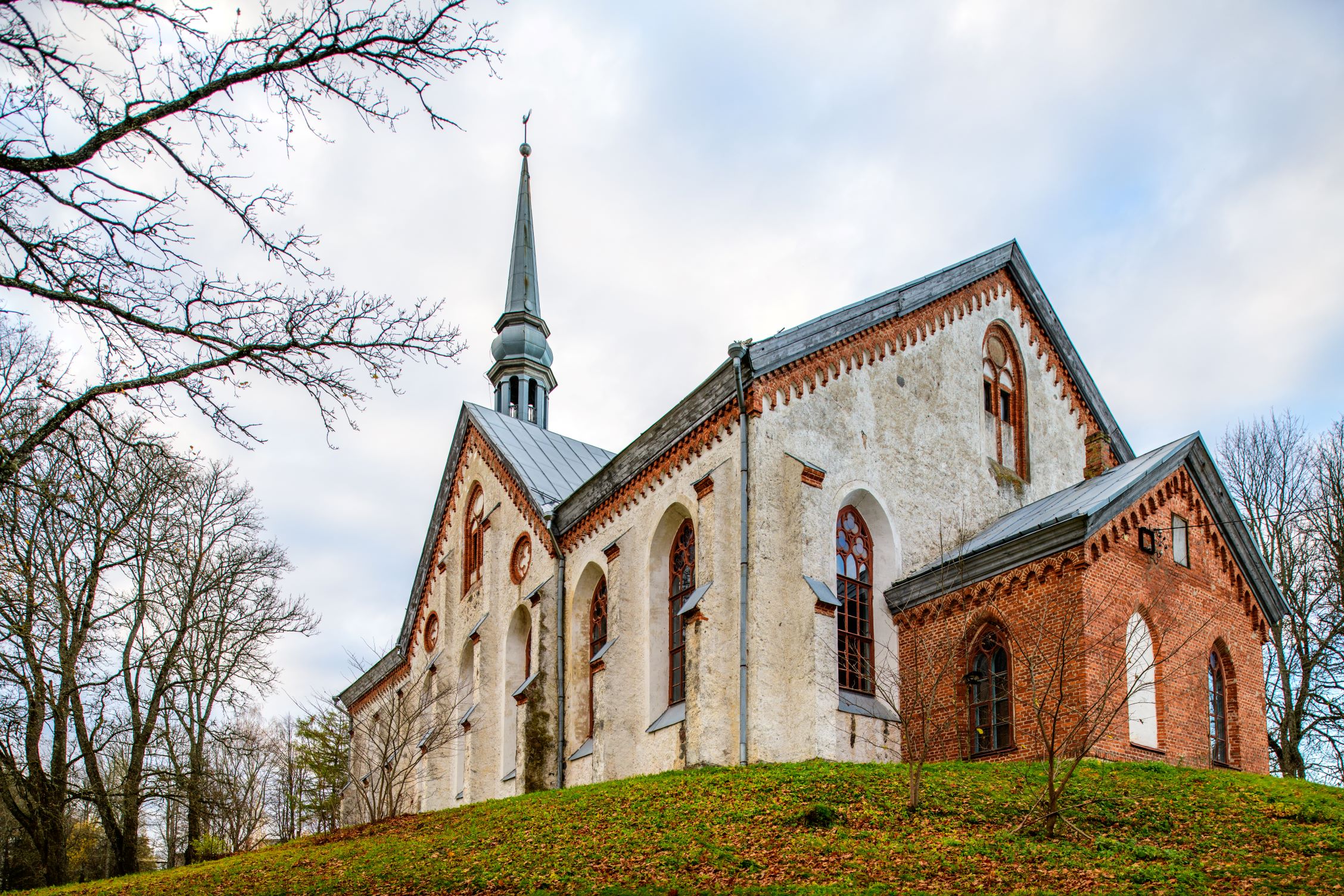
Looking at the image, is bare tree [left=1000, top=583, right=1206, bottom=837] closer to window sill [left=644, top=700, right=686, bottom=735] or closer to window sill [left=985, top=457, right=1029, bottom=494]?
window sill [left=644, top=700, right=686, bottom=735]

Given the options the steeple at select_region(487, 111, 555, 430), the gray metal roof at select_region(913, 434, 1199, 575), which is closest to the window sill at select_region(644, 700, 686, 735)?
the gray metal roof at select_region(913, 434, 1199, 575)

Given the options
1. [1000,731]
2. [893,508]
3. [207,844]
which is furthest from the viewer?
[207,844]

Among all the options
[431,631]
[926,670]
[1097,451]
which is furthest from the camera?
[431,631]

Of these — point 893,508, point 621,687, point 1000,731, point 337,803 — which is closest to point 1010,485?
point 893,508

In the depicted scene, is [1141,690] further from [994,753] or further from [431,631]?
[431,631]

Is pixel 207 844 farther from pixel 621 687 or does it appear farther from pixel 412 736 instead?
pixel 621 687

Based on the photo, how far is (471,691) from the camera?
27438 mm

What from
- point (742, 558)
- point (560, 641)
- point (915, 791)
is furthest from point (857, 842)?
point (560, 641)

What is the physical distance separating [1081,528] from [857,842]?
6840 millimetres

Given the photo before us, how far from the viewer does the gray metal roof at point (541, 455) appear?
2684cm

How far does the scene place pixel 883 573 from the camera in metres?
19.6

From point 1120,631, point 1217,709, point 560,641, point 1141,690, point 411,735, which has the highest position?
point 560,641

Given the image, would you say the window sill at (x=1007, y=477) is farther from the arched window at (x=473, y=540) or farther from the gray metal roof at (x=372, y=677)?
the gray metal roof at (x=372, y=677)

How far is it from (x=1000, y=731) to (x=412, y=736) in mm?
17663
